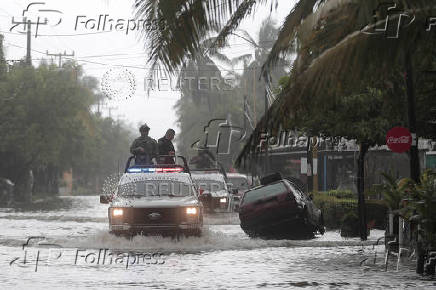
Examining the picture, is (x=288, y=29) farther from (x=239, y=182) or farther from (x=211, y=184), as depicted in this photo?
(x=239, y=182)

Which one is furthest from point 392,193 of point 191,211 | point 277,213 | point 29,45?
point 29,45

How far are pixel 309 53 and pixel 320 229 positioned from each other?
13.6 meters

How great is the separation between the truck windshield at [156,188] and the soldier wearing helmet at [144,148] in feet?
4.90

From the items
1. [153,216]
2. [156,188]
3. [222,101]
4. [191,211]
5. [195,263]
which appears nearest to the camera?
[195,263]

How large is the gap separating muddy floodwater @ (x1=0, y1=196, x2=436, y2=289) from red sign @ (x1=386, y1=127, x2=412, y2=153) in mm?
2111

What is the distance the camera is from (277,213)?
920 inches

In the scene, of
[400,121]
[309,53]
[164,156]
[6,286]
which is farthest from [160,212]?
[309,53]

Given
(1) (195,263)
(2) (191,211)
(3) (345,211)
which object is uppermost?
(3) (345,211)

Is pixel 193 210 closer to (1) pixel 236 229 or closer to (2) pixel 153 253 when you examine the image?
(2) pixel 153 253

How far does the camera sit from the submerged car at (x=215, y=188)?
35438 mm

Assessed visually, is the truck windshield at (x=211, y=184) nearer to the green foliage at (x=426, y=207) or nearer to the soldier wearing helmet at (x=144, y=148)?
the soldier wearing helmet at (x=144, y=148)

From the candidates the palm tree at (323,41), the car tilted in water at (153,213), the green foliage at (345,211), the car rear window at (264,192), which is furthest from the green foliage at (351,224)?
the palm tree at (323,41)

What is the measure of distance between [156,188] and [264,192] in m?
2.99

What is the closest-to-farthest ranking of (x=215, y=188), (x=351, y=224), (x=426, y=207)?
(x=426, y=207) < (x=351, y=224) < (x=215, y=188)
